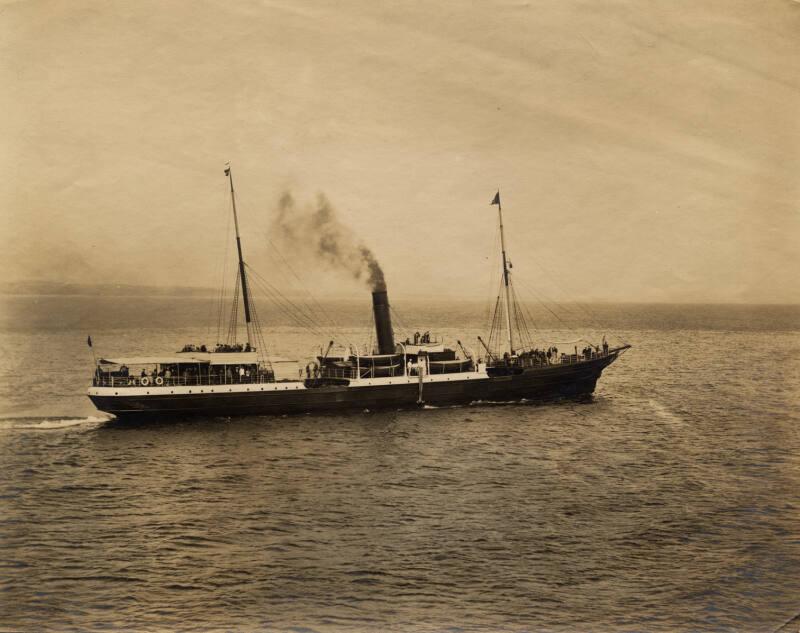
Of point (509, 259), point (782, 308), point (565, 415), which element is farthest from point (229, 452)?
point (782, 308)

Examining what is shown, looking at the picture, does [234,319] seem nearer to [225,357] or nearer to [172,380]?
[225,357]

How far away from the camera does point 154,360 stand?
71.2 feet

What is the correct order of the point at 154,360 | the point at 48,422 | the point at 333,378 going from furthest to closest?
the point at 333,378
the point at 154,360
the point at 48,422

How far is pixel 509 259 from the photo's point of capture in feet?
70.4

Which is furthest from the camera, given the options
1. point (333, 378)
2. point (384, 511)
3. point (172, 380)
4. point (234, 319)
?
point (333, 378)

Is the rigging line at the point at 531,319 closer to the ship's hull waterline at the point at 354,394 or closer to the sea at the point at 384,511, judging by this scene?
the ship's hull waterline at the point at 354,394

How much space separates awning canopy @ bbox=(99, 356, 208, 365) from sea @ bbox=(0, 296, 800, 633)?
707 mm

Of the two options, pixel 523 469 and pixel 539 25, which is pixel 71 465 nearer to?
pixel 523 469

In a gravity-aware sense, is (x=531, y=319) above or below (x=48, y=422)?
above

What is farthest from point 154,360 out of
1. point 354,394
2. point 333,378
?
point 354,394

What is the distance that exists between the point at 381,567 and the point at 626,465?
8.08m

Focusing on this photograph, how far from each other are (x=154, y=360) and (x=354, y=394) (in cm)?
655

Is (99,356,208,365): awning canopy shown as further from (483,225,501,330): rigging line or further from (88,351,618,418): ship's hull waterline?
(483,225,501,330): rigging line

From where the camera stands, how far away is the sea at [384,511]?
36.6ft
